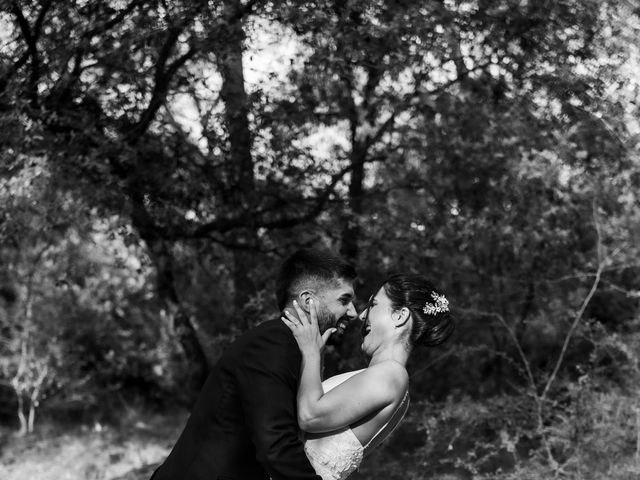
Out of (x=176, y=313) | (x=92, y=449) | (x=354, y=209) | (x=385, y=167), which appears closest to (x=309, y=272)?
(x=354, y=209)

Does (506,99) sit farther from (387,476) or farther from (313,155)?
(387,476)

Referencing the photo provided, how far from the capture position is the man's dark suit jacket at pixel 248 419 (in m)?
2.77

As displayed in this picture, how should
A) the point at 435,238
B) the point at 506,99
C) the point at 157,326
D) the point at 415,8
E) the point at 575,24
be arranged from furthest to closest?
the point at 157,326, the point at 435,238, the point at 506,99, the point at 575,24, the point at 415,8

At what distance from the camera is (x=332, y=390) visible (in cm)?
305

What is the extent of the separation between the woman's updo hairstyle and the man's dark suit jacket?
1.77 feet

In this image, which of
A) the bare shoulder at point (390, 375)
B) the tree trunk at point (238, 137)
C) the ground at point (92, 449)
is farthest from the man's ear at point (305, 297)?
the ground at point (92, 449)

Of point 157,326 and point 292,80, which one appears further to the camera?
point 157,326

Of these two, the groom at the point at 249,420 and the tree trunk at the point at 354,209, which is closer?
the groom at the point at 249,420

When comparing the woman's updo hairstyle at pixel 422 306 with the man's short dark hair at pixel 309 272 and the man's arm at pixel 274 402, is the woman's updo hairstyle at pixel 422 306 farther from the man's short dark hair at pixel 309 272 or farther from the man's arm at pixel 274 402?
the man's arm at pixel 274 402

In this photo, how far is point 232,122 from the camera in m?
7.37

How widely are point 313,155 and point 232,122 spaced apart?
1040 millimetres

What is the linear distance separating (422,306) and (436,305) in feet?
0.22

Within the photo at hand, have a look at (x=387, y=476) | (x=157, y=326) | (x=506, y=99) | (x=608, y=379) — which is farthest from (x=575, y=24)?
(x=157, y=326)

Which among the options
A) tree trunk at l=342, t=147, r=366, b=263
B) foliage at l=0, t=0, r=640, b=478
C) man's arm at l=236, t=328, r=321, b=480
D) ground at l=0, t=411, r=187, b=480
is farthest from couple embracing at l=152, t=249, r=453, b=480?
ground at l=0, t=411, r=187, b=480
